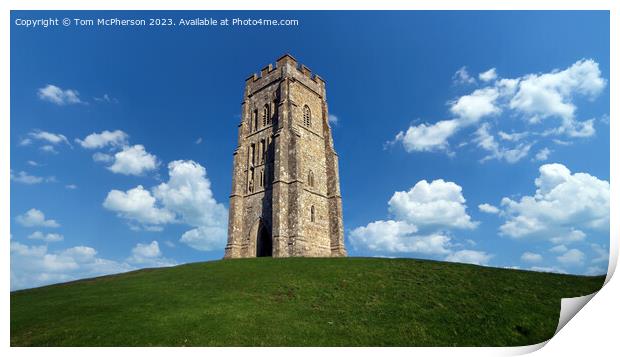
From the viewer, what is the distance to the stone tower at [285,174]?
3475cm

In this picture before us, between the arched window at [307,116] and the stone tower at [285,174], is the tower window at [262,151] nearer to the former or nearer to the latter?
the stone tower at [285,174]

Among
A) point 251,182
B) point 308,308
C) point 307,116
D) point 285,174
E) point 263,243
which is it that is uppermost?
point 307,116

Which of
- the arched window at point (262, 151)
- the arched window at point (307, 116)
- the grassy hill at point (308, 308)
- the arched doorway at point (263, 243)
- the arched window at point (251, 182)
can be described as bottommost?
the grassy hill at point (308, 308)

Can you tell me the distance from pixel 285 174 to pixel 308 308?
2074 centimetres

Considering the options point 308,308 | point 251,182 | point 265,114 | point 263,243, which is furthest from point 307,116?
point 308,308

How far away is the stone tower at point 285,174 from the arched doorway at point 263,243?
10cm

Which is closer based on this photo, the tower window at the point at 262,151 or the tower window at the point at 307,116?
the tower window at the point at 262,151

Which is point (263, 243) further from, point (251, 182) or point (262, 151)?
point (262, 151)

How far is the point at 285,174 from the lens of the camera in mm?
35969

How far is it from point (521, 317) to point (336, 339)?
25.4 ft

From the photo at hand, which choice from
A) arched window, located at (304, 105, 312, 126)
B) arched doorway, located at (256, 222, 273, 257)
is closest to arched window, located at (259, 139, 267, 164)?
arched window, located at (304, 105, 312, 126)

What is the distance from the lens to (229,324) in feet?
46.3

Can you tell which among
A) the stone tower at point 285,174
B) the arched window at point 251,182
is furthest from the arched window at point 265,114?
the arched window at point 251,182
